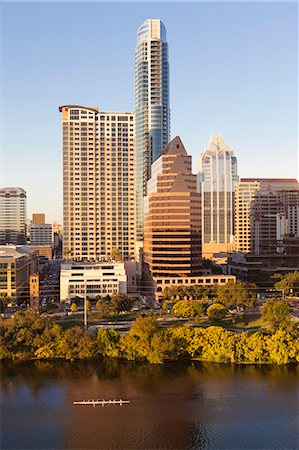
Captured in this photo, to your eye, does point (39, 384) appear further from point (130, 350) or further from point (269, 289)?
point (269, 289)

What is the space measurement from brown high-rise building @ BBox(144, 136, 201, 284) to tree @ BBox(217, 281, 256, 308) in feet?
7.24

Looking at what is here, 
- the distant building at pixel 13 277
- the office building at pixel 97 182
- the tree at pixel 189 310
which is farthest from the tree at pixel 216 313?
the office building at pixel 97 182

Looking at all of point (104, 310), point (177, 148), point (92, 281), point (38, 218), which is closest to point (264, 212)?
point (177, 148)

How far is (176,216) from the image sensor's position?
2261 centimetres

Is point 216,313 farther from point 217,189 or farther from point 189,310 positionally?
point 217,189

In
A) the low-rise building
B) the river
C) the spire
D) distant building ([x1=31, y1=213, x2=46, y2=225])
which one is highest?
the spire

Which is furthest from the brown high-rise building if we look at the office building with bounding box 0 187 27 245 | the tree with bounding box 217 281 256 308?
the office building with bounding box 0 187 27 245

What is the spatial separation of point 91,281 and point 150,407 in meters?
12.3

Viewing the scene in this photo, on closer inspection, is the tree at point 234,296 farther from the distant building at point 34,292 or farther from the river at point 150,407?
the distant building at point 34,292

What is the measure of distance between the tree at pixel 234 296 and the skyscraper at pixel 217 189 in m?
24.1

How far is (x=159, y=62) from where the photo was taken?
36.2m

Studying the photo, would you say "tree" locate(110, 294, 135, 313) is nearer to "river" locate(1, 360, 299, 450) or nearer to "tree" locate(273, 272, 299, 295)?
"river" locate(1, 360, 299, 450)

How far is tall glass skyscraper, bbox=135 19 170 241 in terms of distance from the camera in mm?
36219

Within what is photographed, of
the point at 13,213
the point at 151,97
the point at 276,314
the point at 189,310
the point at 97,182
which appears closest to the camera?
the point at 276,314
